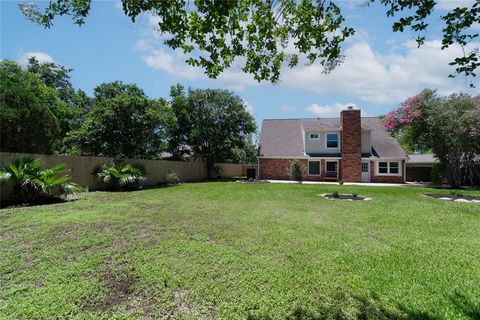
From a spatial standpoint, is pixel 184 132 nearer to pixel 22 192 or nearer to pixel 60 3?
pixel 22 192

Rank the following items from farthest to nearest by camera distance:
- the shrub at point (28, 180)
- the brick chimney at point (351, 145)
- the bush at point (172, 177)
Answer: the brick chimney at point (351, 145) → the bush at point (172, 177) → the shrub at point (28, 180)

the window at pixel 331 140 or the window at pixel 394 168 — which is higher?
the window at pixel 331 140

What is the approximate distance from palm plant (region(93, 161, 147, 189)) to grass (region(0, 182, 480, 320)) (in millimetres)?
6793

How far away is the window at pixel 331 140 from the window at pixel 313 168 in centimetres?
187

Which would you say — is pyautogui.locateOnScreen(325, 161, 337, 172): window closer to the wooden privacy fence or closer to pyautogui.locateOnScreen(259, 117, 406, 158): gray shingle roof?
pyautogui.locateOnScreen(259, 117, 406, 158): gray shingle roof

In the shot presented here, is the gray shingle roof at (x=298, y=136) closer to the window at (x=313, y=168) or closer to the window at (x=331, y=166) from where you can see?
the window at (x=313, y=168)

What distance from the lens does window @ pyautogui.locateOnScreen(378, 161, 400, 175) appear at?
24.3m

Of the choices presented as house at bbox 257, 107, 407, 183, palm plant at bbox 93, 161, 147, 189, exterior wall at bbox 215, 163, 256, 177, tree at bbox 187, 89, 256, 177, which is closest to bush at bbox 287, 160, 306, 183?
house at bbox 257, 107, 407, 183

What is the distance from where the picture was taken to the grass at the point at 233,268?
322cm

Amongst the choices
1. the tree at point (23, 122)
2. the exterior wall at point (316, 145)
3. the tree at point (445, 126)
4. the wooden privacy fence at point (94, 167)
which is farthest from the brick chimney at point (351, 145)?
the tree at point (23, 122)

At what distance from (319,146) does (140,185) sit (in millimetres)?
15944

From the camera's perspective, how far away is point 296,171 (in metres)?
24.9

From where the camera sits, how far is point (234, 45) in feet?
13.5

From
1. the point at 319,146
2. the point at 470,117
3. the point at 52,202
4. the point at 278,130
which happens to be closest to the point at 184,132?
the point at 278,130
